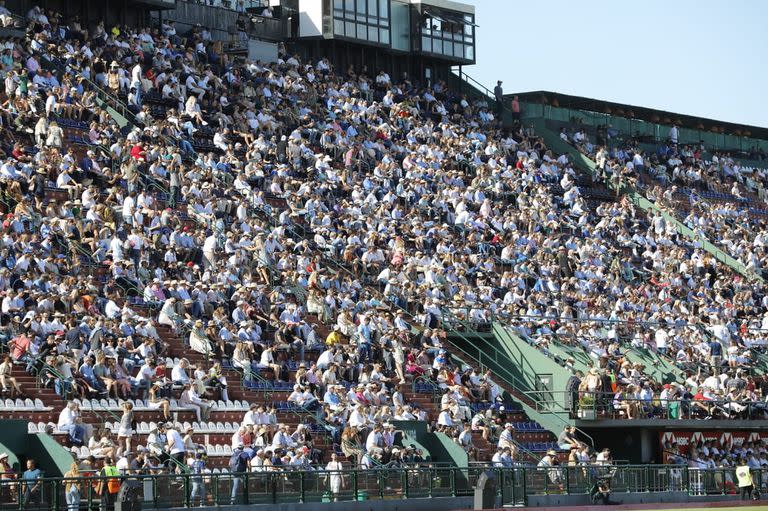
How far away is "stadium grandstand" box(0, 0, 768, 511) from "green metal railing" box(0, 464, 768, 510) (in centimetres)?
6

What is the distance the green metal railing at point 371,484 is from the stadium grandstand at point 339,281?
0.06 metres

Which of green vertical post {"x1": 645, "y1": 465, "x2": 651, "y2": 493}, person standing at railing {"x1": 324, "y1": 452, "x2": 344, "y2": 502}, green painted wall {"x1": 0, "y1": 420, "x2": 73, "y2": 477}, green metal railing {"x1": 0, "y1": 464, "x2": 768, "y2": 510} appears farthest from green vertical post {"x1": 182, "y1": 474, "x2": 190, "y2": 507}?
green vertical post {"x1": 645, "y1": 465, "x2": 651, "y2": 493}

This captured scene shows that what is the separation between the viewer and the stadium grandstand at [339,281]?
110 feet

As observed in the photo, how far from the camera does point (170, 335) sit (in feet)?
122

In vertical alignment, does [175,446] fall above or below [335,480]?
above

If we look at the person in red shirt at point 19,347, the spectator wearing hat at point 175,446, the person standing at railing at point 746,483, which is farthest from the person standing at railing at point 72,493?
the person standing at railing at point 746,483

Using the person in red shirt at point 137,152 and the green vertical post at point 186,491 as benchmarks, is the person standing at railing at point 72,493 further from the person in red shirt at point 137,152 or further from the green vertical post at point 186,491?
the person in red shirt at point 137,152

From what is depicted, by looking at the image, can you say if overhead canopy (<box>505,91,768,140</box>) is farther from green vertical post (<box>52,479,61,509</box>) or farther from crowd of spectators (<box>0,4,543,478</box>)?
green vertical post (<box>52,479,61,509</box>)

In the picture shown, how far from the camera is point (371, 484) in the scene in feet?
109

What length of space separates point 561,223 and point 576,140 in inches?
390

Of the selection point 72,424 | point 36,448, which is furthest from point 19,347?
point 36,448

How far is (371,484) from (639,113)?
3959 centimetres

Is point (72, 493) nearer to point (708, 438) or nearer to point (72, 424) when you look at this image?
point (72, 424)

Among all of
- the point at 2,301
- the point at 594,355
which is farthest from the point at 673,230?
the point at 2,301
